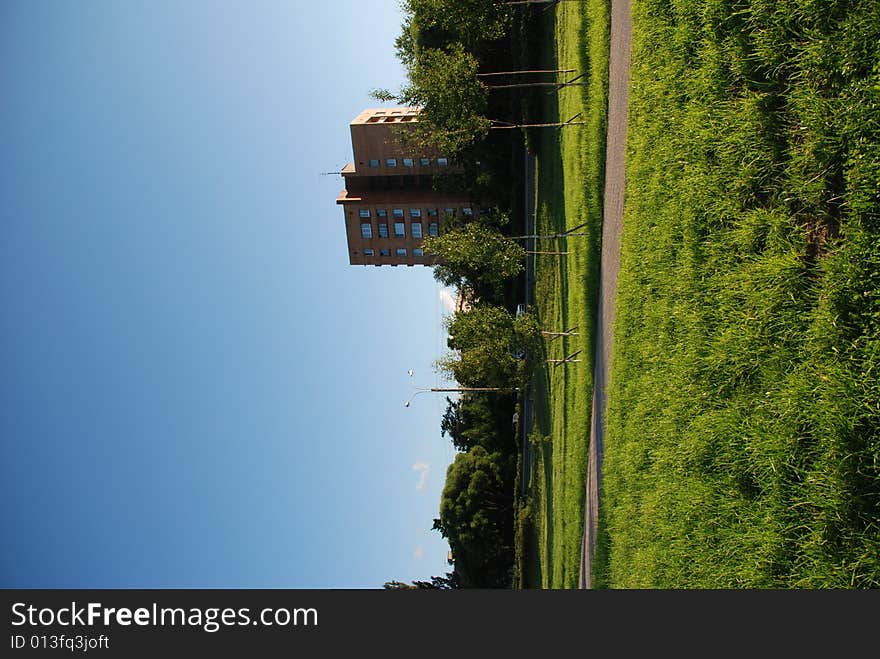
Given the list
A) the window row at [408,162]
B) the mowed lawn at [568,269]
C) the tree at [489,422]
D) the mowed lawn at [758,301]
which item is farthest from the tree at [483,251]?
the window row at [408,162]

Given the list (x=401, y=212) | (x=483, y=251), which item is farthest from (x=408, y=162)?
(x=483, y=251)

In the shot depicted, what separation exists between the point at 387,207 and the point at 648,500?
47849 mm

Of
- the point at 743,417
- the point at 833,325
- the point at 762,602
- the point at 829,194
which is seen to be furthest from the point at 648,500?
the point at 829,194

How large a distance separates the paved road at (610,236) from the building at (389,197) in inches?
1366

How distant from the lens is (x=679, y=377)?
12250mm

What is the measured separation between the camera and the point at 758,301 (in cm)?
953

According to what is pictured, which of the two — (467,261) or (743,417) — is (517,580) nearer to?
(467,261)

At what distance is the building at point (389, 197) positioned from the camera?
54938mm

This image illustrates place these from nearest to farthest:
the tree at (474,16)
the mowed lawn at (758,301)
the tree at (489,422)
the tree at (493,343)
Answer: the mowed lawn at (758,301) → the tree at (493,343) → the tree at (474,16) → the tree at (489,422)

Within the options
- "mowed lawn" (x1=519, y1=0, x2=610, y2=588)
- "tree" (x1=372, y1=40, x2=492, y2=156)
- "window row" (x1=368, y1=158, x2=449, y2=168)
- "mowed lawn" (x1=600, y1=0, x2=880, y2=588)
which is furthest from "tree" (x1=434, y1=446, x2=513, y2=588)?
"mowed lawn" (x1=600, y1=0, x2=880, y2=588)

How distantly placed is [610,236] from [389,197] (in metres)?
41.1

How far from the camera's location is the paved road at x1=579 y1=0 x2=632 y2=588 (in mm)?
17938

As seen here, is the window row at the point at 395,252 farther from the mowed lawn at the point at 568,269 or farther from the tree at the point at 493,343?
the tree at the point at 493,343

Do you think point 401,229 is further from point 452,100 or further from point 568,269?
point 568,269
